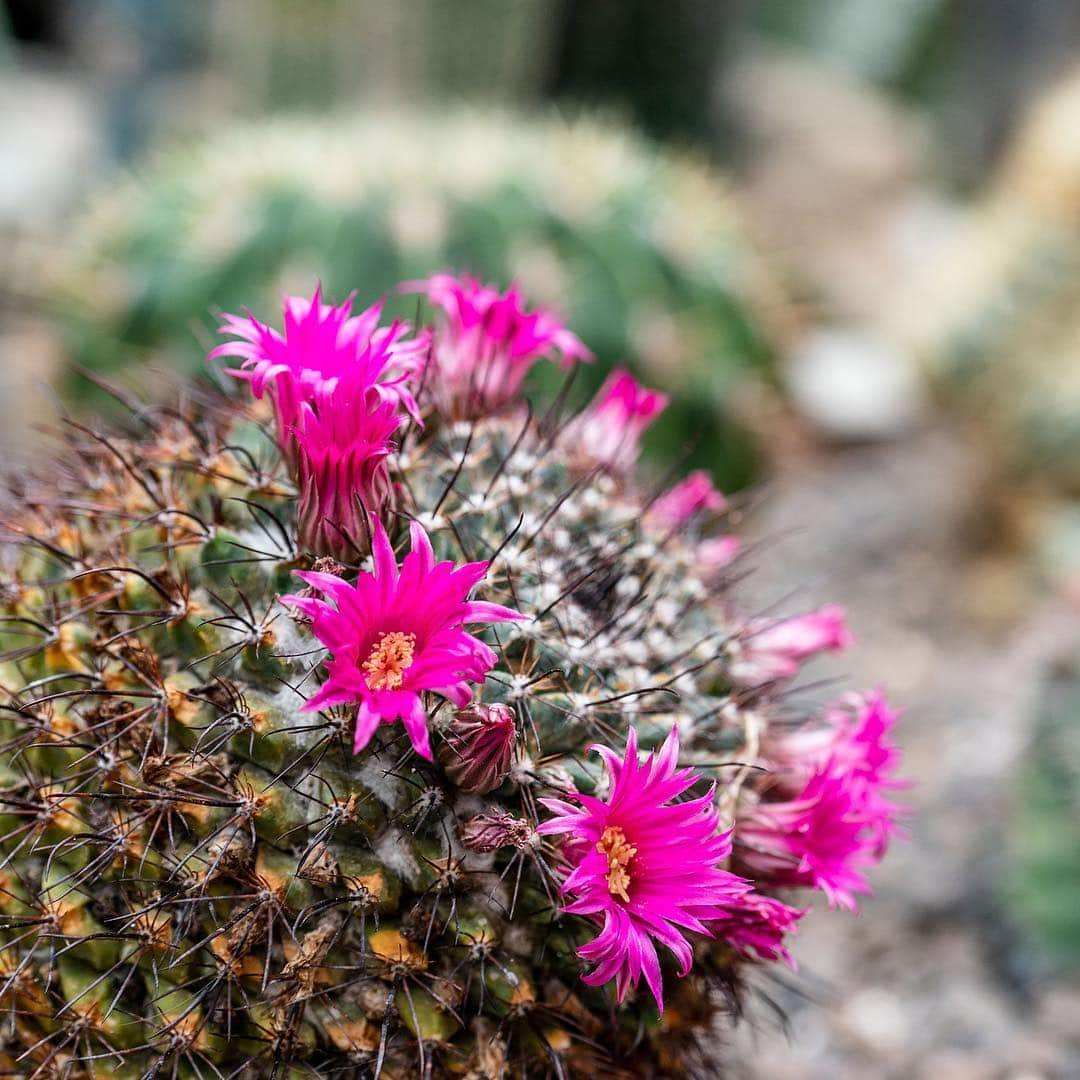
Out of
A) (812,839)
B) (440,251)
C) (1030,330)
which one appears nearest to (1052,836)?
(812,839)

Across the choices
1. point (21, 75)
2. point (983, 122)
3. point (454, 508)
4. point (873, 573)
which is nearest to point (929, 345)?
point (873, 573)

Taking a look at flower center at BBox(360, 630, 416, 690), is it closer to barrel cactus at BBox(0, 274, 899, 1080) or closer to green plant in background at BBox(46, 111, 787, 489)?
barrel cactus at BBox(0, 274, 899, 1080)

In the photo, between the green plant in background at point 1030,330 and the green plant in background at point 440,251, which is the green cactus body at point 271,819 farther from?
the green plant in background at point 1030,330

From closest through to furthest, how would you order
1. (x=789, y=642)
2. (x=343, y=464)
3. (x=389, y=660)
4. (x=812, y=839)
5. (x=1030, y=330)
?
(x=389, y=660) < (x=343, y=464) < (x=812, y=839) < (x=789, y=642) < (x=1030, y=330)

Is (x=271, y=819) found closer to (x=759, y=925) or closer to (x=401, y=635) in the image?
(x=401, y=635)

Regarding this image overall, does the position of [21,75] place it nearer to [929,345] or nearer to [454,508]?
[929,345]

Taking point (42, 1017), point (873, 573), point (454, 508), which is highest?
point (454, 508)

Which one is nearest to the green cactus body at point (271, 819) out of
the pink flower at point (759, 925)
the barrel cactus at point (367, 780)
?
the barrel cactus at point (367, 780)
